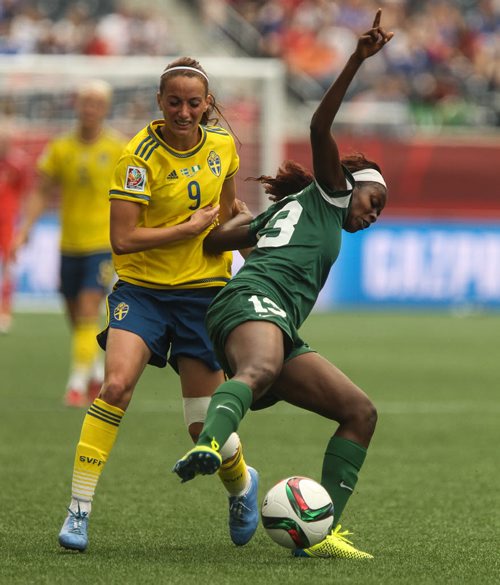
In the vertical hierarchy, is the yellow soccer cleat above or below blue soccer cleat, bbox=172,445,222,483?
below

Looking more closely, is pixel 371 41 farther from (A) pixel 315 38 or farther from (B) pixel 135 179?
(A) pixel 315 38

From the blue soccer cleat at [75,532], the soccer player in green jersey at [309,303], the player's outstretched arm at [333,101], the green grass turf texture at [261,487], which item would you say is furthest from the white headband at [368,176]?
the blue soccer cleat at [75,532]

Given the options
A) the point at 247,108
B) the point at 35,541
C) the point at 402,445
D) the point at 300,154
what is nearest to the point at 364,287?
the point at 300,154

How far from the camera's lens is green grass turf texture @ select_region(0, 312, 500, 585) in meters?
5.13

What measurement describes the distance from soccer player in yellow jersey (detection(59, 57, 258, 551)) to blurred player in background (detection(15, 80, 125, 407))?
4571mm

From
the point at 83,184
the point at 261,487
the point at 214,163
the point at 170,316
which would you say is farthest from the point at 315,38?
the point at 170,316

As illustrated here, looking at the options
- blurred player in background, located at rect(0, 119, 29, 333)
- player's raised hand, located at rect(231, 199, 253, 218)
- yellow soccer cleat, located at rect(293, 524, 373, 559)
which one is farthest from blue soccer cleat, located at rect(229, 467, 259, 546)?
blurred player in background, located at rect(0, 119, 29, 333)

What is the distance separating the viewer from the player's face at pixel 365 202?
5.60 metres

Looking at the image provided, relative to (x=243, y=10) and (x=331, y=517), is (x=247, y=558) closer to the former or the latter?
(x=331, y=517)

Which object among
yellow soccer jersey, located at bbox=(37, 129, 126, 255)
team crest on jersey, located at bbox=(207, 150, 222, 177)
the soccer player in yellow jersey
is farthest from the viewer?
yellow soccer jersey, located at bbox=(37, 129, 126, 255)

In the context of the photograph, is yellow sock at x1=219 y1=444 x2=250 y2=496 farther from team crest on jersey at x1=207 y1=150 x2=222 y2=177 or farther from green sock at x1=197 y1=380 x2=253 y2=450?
team crest on jersey at x1=207 y1=150 x2=222 y2=177

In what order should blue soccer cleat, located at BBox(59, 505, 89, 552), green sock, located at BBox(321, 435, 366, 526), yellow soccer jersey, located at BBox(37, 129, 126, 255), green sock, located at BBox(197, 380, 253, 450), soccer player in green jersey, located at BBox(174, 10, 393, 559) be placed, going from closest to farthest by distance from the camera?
1. green sock, located at BBox(197, 380, 253, 450)
2. soccer player in green jersey, located at BBox(174, 10, 393, 559)
3. blue soccer cleat, located at BBox(59, 505, 89, 552)
4. green sock, located at BBox(321, 435, 366, 526)
5. yellow soccer jersey, located at BBox(37, 129, 126, 255)

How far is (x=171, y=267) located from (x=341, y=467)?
118 cm

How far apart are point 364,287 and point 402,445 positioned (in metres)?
13.1
